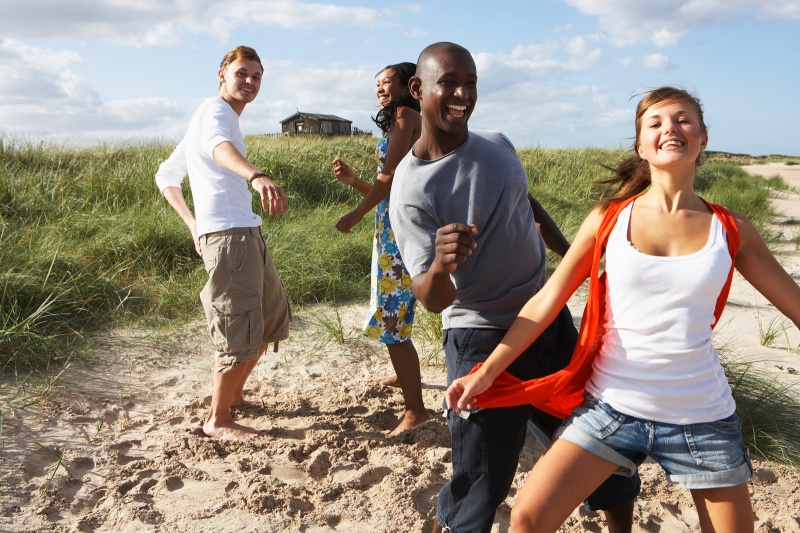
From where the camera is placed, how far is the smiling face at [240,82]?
3.48 metres

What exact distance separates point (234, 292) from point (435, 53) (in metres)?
1.69

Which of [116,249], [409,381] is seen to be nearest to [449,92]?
[409,381]

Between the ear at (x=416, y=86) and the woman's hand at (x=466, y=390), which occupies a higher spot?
the ear at (x=416, y=86)

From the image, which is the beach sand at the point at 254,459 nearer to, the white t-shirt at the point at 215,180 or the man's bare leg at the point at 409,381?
the man's bare leg at the point at 409,381

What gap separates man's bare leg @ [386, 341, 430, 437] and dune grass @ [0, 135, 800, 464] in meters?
1.13

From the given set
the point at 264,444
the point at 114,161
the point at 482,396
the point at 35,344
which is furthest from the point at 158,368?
the point at 114,161

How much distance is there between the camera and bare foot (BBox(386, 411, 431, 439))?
12.3ft

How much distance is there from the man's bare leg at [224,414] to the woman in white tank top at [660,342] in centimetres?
191

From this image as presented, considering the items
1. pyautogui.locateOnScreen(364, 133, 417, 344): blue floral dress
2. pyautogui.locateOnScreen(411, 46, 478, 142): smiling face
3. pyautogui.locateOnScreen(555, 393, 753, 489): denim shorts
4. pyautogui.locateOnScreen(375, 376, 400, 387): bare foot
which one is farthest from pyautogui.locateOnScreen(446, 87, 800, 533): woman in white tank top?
pyautogui.locateOnScreen(375, 376, 400, 387): bare foot

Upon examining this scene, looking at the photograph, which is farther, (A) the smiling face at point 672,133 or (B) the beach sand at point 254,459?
(B) the beach sand at point 254,459

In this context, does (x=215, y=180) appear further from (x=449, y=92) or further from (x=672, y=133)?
(x=672, y=133)

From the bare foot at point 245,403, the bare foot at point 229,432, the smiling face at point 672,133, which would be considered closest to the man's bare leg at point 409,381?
the bare foot at point 229,432

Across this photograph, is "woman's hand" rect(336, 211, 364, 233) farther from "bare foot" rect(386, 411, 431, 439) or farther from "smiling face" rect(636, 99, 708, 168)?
"smiling face" rect(636, 99, 708, 168)

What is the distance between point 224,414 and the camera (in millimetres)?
3742
